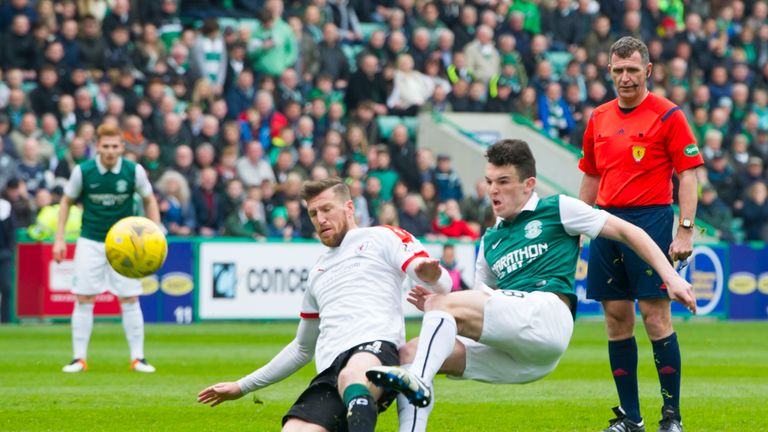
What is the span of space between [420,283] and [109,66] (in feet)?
48.7

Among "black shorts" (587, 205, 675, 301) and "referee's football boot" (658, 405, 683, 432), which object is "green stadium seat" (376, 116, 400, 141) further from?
"referee's football boot" (658, 405, 683, 432)

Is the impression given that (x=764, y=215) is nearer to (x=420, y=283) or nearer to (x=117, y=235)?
(x=117, y=235)

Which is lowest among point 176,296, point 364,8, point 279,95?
point 176,296

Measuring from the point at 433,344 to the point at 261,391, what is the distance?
4.64m

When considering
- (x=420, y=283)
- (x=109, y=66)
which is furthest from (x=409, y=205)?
(x=420, y=283)

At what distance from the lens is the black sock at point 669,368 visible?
25.8ft

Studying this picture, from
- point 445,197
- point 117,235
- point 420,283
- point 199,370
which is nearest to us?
point 420,283

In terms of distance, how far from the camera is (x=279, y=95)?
21.9 metres

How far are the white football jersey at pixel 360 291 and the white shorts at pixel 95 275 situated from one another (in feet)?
18.4

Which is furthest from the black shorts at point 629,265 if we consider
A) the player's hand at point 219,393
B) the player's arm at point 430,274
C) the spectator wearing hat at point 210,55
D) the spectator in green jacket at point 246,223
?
the spectator wearing hat at point 210,55

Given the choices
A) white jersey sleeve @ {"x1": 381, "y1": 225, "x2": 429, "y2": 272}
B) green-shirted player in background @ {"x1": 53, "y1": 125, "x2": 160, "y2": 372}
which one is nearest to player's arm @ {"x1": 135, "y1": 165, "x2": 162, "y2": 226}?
green-shirted player in background @ {"x1": 53, "y1": 125, "x2": 160, "y2": 372}

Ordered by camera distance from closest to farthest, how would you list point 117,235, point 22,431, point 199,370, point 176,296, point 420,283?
1. point 420,283
2. point 22,431
3. point 117,235
4. point 199,370
5. point 176,296

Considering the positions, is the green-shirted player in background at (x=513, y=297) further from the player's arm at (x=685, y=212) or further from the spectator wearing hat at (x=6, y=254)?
the spectator wearing hat at (x=6, y=254)

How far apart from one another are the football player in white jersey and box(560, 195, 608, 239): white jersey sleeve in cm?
84
